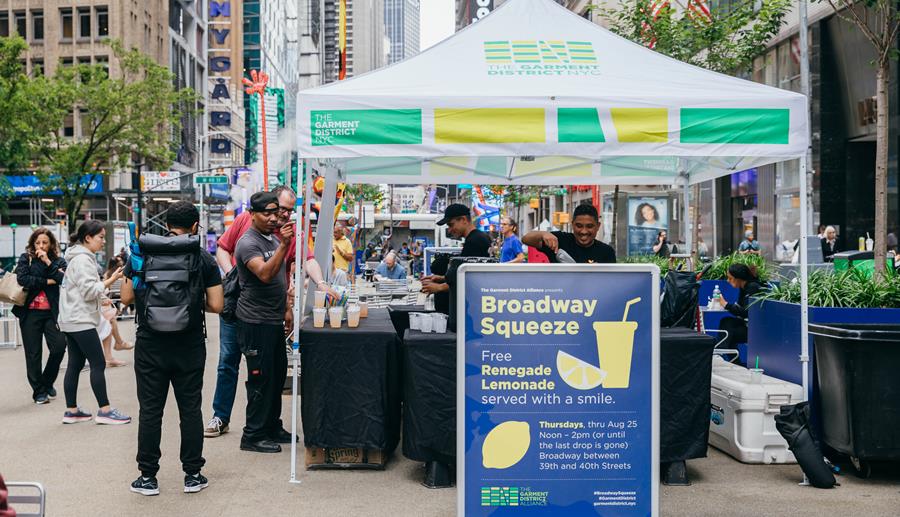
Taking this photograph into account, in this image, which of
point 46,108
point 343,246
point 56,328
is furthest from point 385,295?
point 46,108

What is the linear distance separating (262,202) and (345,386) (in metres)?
1.62

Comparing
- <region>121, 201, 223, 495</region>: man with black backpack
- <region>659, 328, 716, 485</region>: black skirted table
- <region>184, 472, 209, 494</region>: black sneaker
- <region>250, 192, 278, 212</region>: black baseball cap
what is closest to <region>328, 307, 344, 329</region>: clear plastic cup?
<region>121, 201, 223, 495</region>: man with black backpack

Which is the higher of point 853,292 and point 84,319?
point 853,292

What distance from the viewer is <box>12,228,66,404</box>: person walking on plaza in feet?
32.0

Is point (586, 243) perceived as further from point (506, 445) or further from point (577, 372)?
point (506, 445)

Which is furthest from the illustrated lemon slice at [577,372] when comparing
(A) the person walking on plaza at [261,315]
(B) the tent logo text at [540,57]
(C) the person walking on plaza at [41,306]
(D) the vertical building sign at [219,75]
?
(D) the vertical building sign at [219,75]

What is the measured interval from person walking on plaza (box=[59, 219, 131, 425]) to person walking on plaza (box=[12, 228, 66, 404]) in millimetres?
1135

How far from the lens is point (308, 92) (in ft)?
20.8

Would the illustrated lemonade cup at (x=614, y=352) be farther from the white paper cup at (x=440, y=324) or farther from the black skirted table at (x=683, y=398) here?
the white paper cup at (x=440, y=324)

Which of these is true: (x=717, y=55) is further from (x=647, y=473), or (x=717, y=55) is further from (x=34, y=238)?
A: (x=647, y=473)

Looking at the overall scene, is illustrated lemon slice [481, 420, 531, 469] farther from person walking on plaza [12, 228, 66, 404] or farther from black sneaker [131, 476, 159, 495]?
person walking on plaza [12, 228, 66, 404]

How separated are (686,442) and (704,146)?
83.0 inches

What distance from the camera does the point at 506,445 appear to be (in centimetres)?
453

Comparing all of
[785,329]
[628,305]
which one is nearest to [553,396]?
[628,305]
